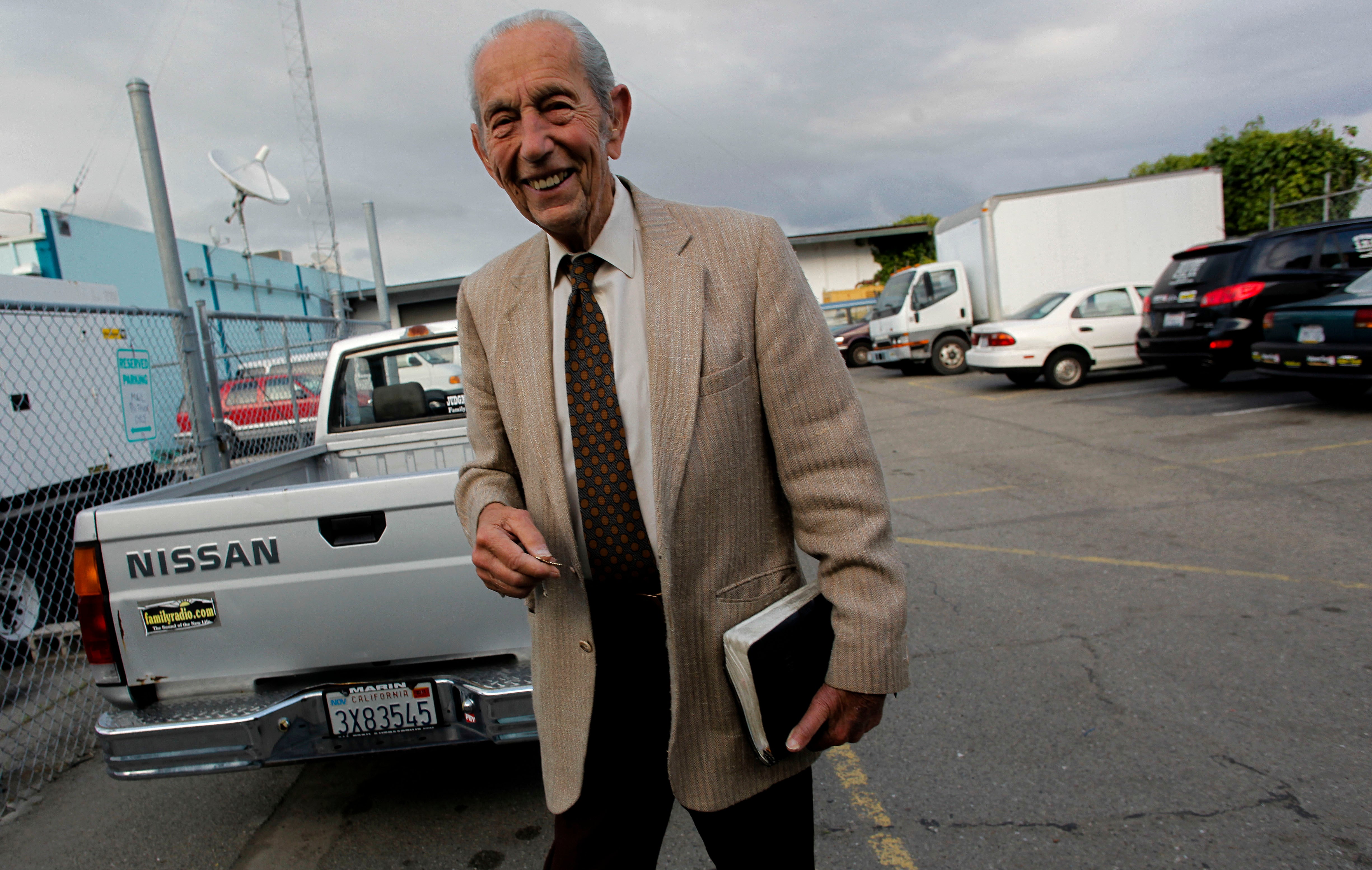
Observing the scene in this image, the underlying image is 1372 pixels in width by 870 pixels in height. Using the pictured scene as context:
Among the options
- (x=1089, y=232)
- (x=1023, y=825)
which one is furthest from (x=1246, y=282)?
(x=1023, y=825)

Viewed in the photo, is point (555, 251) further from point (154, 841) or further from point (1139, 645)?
point (1139, 645)

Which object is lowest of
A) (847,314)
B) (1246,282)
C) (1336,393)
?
(1336,393)

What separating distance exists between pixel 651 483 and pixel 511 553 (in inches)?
9.9

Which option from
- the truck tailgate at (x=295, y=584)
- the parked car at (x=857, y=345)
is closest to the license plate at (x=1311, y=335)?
the truck tailgate at (x=295, y=584)

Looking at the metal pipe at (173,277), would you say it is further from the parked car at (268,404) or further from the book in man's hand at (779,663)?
the book in man's hand at (779,663)

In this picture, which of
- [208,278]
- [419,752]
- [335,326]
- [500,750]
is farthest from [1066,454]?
[208,278]

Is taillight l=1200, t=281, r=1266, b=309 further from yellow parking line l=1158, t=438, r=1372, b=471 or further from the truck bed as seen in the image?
the truck bed

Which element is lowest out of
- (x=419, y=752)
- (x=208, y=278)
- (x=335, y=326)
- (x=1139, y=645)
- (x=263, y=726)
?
(x=1139, y=645)

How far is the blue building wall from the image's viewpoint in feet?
52.3

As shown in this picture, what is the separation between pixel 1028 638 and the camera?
3887 millimetres

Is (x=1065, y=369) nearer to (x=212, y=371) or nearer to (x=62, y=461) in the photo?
(x=212, y=371)

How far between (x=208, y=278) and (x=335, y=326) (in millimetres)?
13383

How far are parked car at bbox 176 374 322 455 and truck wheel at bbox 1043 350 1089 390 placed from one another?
33.0 feet

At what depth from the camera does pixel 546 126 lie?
4.50 ft
